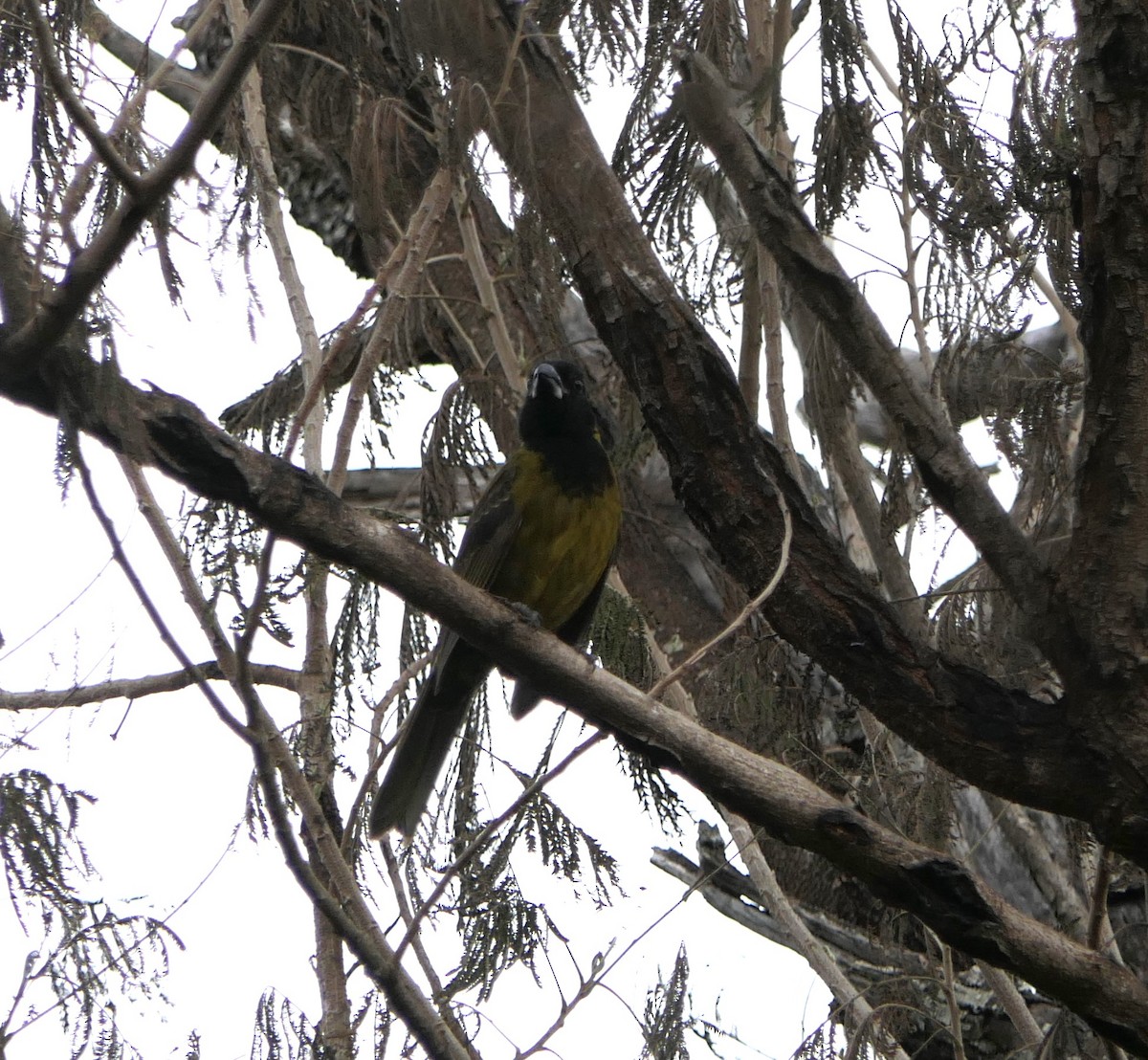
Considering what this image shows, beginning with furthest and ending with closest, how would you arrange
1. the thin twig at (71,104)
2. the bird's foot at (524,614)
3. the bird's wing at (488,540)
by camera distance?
the bird's wing at (488,540)
the bird's foot at (524,614)
the thin twig at (71,104)

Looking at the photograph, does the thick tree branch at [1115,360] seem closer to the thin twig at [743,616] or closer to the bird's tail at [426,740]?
the thin twig at [743,616]

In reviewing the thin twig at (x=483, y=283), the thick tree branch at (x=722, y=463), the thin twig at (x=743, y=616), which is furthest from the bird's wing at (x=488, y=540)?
the thin twig at (x=743, y=616)

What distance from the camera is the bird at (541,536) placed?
180 inches

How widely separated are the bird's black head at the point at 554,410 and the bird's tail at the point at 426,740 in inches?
40.7

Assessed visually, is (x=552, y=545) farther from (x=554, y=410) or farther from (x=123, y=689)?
(x=123, y=689)

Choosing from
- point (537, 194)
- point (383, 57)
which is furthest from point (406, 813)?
point (383, 57)

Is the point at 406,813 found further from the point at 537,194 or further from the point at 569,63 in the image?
the point at 569,63

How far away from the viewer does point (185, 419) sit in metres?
2.59

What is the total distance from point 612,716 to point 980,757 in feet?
3.08

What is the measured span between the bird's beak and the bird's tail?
43.0 inches

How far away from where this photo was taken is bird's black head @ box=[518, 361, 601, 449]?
4965 millimetres

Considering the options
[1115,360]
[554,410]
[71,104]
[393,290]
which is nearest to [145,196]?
[71,104]

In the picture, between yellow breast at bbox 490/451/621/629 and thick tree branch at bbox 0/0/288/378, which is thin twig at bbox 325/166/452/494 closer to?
thick tree branch at bbox 0/0/288/378

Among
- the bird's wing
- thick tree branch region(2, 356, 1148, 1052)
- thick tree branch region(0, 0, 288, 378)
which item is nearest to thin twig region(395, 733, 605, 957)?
thick tree branch region(2, 356, 1148, 1052)
